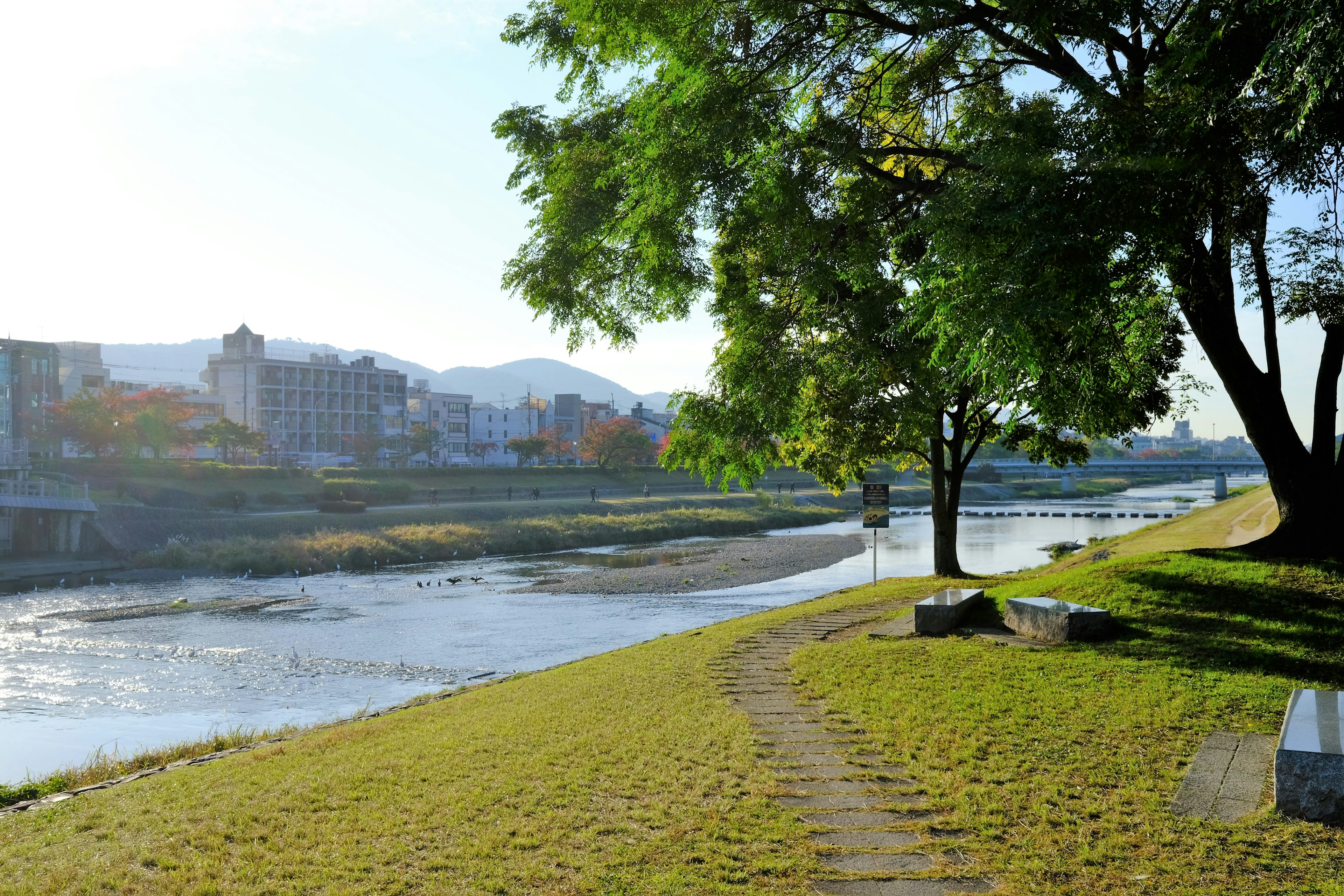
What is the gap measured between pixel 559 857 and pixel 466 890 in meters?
0.70

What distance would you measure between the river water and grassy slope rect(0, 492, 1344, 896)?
735cm

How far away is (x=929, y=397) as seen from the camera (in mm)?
18078

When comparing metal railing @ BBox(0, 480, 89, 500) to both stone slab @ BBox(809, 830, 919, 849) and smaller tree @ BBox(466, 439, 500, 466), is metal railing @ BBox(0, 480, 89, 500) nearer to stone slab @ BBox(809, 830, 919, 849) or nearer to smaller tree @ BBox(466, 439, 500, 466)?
stone slab @ BBox(809, 830, 919, 849)

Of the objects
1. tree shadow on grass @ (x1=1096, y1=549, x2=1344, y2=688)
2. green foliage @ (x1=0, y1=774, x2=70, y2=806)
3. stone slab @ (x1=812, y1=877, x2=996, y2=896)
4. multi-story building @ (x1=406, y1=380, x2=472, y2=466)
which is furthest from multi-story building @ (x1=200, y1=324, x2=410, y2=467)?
stone slab @ (x1=812, y1=877, x2=996, y2=896)

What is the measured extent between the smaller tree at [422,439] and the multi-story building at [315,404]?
129 cm

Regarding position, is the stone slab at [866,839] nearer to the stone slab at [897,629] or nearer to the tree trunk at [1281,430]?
the stone slab at [897,629]

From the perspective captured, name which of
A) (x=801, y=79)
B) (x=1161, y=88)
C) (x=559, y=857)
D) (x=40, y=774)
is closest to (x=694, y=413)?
(x=801, y=79)

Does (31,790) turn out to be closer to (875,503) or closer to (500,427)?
(875,503)

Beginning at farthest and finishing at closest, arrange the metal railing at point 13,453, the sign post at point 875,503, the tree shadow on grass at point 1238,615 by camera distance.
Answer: the metal railing at point 13,453 < the sign post at point 875,503 < the tree shadow on grass at point 1238,615

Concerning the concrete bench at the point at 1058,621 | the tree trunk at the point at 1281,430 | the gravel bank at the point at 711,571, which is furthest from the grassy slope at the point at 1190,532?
the gravel bank at the point at 711,571

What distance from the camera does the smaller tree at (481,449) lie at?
124 meters

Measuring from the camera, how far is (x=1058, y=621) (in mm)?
13078

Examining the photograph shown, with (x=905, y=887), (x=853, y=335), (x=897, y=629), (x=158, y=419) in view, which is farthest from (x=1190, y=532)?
(x=158, y=419)

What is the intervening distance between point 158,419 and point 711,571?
178 ft
